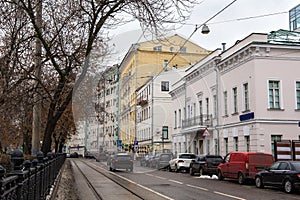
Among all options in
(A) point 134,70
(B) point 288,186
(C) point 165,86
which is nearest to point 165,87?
(C) point 165,86

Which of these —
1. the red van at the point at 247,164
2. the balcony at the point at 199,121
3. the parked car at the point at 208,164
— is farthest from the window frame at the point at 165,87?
the balcony at the point at 199,121

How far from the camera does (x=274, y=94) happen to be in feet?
98.8

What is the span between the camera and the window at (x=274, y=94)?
98.4 ft

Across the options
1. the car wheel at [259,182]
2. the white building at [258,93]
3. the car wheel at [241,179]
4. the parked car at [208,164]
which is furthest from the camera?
the white building at [258,93]

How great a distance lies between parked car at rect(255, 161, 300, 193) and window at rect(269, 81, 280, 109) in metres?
11.2

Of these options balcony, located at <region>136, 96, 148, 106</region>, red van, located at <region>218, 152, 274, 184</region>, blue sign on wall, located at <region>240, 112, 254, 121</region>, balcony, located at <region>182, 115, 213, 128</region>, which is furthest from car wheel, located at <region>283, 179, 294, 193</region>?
balcony, located at <region>182, 115, 213, 128</region>

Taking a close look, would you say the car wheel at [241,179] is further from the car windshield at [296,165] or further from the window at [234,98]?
the window at [234,98]

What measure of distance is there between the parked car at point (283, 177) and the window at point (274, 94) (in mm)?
11161

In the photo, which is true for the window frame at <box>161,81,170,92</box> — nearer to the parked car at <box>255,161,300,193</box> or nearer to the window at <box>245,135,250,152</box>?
the parked car at <box>255,161,300,193</box>

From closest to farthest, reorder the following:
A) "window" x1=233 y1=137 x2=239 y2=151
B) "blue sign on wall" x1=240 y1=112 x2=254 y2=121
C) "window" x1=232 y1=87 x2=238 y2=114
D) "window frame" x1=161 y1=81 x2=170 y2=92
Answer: "window frame" x1=161 y1=81 x2=170 y2=92, "blue sign on wall" x1=240 y1=112 x2=254 y2=121, "window" x1=233 y1=137 x2=239 y2=151, "window" x1=232 y1=87 x2=238 y2=114

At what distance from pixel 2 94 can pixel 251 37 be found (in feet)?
67.1

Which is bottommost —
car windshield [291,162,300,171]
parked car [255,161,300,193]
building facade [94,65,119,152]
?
parked car [255,161,300,193]

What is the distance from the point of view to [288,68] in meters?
30.2

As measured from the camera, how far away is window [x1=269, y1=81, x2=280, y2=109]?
30.0 metres
